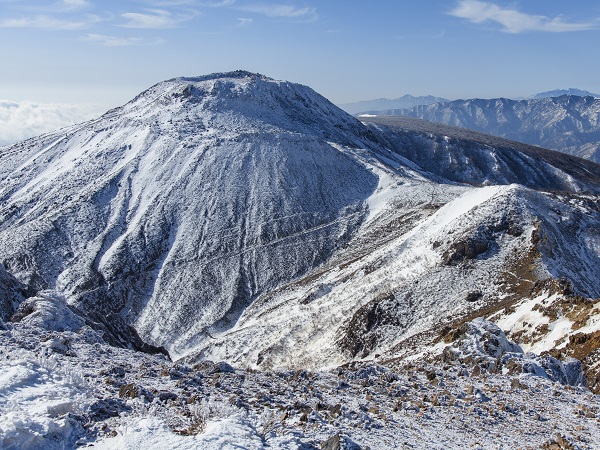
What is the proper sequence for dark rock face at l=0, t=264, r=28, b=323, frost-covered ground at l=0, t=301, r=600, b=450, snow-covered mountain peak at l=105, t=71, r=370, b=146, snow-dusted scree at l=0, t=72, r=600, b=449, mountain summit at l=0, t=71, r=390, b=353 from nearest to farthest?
frost-covered ground at l=0, t=301, r=600, b=450, snow-dusted scree at l=0, t=72, r=600, b=449, dark rock face at l=0, t=264, r=28, b=323, mountain summit at l=0, t=71, r=390, b=353, snow-covered mountain peak at l=105, t=71, r=370, b=146

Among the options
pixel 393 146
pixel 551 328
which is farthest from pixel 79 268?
pixel 393 146

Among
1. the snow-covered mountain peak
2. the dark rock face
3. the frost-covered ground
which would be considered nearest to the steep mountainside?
the dark rock face

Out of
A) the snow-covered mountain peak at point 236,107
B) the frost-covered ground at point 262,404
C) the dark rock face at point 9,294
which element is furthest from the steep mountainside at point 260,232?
the frost-covered ground at point 262,404

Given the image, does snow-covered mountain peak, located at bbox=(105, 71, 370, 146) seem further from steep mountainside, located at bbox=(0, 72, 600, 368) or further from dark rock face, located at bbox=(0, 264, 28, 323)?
dark rock face, located at bbox=(0, 264, 28, 323)

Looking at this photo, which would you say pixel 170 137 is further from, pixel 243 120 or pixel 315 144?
pixel 315 144

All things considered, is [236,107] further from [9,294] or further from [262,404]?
[262,404]

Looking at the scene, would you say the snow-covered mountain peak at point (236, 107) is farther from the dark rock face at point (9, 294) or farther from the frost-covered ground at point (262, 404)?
the frost-covered ground at point (262, 404)
